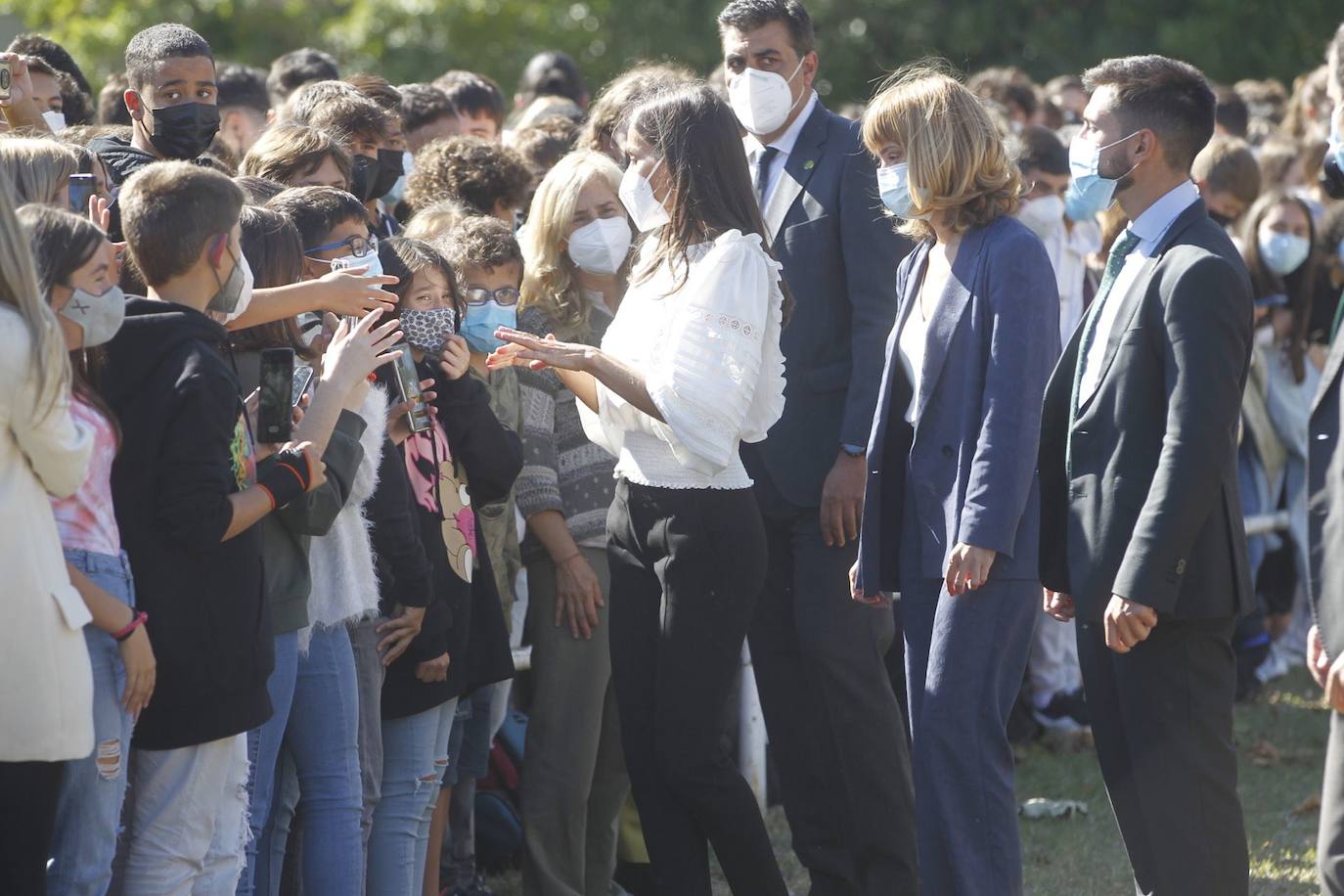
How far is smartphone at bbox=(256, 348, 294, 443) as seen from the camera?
3.43 metres

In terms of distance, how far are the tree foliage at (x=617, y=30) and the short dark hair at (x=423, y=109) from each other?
14.4m

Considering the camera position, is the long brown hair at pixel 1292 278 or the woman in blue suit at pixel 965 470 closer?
the woman in blue suit at pixel 965 470

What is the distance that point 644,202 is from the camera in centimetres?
404

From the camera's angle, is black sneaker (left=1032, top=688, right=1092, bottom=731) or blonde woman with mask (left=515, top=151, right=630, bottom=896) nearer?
blonde woman with mask (left=515, top=151, right=630, bottom=896)

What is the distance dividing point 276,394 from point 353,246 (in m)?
0.60

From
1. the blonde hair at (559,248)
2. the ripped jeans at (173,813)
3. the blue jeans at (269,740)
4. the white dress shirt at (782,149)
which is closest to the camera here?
the ripped jeans at (173,813)

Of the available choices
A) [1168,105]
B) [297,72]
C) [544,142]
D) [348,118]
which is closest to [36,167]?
[348,118]

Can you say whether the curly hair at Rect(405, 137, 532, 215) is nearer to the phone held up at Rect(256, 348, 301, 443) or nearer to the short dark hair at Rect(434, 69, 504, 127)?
the short dark hair at Rect(434, 69, 504, 127)

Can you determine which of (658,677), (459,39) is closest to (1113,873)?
(658,677)

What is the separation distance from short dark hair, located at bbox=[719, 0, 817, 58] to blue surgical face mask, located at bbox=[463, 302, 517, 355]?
1.30 metres

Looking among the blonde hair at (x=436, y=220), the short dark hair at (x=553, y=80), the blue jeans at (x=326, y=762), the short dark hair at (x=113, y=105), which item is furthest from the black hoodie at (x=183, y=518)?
the short dark hair at (x=553, y=80)

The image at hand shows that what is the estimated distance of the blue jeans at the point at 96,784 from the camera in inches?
118

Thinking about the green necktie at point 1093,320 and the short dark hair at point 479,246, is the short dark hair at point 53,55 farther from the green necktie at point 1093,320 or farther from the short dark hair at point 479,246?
the green necktie at point 1093,320

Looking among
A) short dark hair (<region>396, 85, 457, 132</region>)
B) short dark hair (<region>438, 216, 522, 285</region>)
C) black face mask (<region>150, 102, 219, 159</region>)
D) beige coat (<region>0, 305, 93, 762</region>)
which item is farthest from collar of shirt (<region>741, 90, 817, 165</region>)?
beige coat (<region>0, 305, 93, 762</region>)
